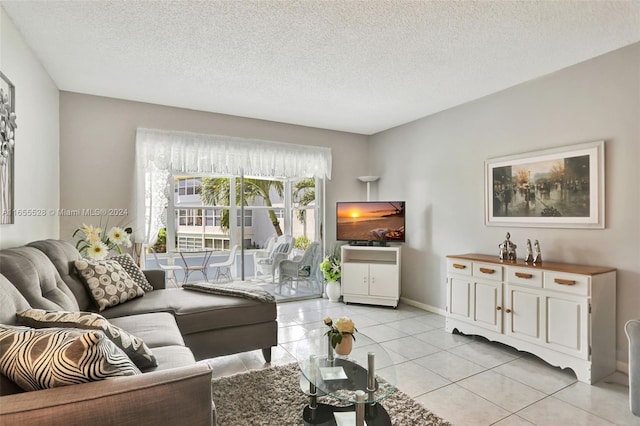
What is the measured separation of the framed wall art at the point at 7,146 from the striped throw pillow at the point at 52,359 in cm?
149

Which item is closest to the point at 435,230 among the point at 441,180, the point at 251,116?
the point at 441,180

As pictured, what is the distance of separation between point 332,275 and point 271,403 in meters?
2.65

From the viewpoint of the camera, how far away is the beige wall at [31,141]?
2258mm

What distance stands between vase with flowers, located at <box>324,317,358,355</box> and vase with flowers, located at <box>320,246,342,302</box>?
271cm

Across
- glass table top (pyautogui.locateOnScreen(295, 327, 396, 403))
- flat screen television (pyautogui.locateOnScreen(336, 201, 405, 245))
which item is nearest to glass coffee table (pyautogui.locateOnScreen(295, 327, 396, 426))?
glass table top (pyautogui.locateOnScreen(295, 327, 396, 403))

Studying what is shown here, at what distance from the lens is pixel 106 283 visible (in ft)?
8.41

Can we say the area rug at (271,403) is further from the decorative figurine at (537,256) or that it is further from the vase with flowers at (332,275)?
the vase with flowers at (332,275)

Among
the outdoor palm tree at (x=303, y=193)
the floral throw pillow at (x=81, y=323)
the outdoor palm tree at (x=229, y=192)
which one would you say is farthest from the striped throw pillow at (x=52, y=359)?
the outdoor palm tree at (x=303, y=193)

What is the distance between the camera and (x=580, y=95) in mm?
2869

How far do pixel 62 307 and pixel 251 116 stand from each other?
9.99 ft

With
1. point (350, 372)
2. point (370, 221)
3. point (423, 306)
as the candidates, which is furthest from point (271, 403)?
point (370, 221)

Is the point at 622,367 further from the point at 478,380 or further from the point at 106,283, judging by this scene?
the point at 106,283

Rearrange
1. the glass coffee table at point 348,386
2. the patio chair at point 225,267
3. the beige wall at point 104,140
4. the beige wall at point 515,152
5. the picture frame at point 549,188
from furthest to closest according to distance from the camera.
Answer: the patio chair at point 225,267, the beige wall at point 104,140, the picture frame at point 549,188, the beige wall at point 515,152, the glass coffee table at point 348,386

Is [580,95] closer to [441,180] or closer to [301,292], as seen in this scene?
[441,180]
